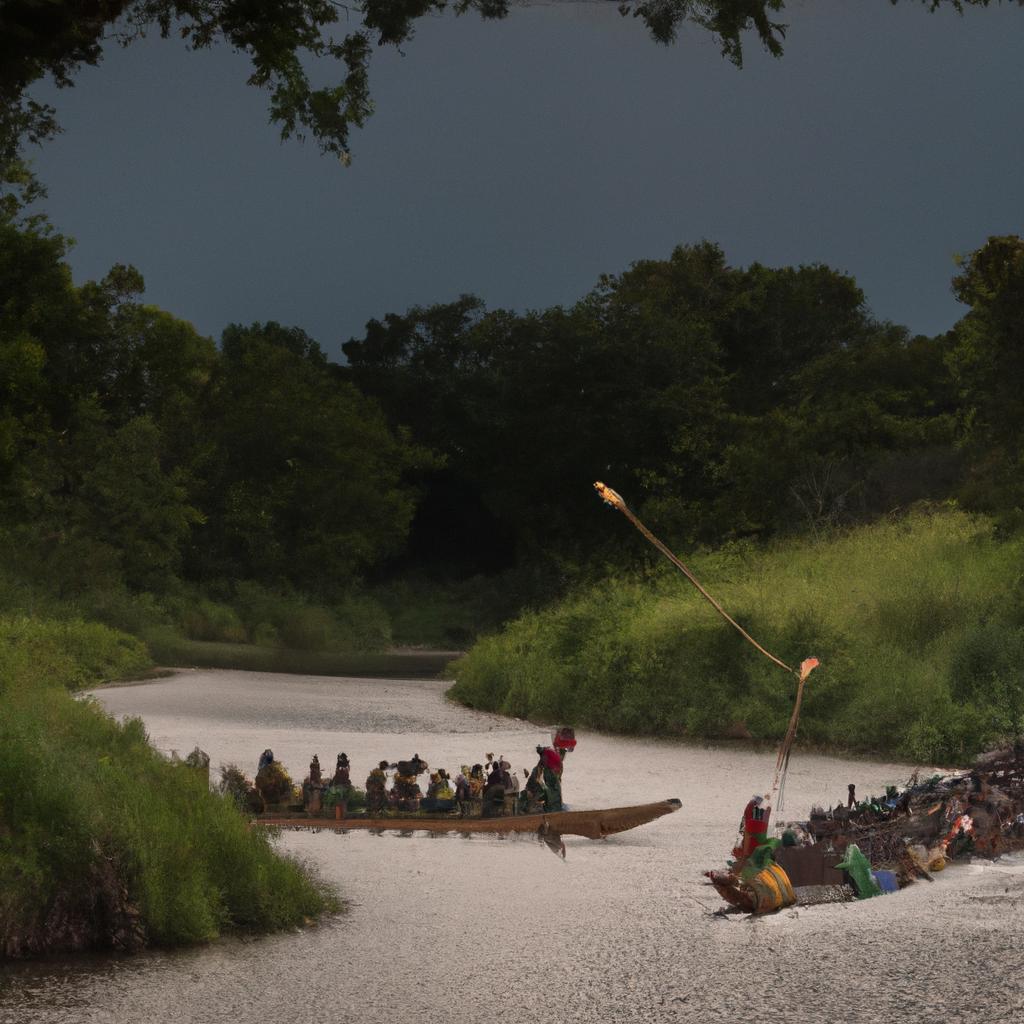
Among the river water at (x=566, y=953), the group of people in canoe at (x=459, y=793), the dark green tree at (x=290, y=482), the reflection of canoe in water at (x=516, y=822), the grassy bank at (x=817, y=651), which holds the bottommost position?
the river water at (x=566, y=953)

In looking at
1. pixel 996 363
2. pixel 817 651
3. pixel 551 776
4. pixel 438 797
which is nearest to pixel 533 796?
pixel 551 776

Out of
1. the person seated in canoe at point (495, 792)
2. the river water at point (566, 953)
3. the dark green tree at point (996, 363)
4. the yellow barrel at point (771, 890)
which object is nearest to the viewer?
the river water at point (566, 953)

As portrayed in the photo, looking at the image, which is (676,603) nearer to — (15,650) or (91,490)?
(15,650)

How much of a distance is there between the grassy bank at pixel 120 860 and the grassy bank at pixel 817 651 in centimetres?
1204

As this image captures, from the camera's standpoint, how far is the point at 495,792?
495 inches

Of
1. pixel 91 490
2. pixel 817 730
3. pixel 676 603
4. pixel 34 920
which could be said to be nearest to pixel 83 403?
pixel 91 490

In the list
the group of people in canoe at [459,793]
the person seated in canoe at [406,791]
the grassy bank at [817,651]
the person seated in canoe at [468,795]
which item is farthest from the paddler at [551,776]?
the grassy bank at [817,651]

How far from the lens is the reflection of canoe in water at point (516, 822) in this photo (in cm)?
1240

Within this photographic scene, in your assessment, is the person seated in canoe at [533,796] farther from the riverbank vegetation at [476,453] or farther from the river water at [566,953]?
the riverbank vegetation at [476,453]

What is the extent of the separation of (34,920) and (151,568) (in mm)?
33501

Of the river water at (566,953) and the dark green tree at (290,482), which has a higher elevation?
the dark green tree at (290,482)

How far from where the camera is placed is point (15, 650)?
21906 mm

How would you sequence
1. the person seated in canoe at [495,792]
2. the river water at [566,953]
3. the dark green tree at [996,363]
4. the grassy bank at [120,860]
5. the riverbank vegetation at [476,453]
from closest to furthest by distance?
the river water at [566,953]
the grassy bank at [120,860]
the person seated in canoe at [495,792]
the dark green tree at [996,363]
the riverbank vegetation at [476,453]

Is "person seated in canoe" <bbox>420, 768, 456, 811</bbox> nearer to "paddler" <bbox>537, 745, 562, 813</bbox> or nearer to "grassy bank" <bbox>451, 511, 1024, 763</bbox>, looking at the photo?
"paddler" <bbox>537, 745, 562, 813</bbox>
